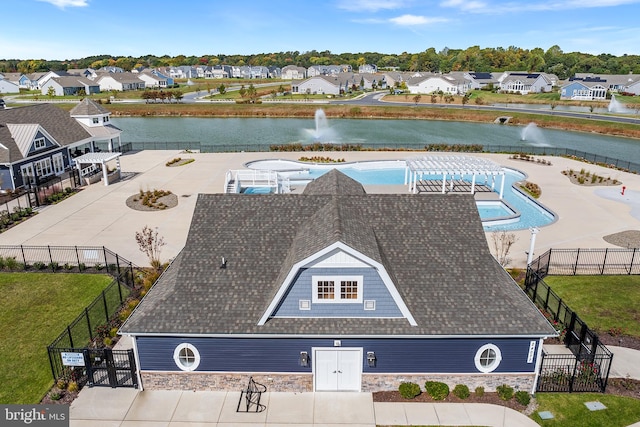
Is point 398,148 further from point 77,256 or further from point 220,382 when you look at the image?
point 220,382

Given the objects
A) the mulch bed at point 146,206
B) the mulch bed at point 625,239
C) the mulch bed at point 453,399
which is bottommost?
the mulch bed at point 453,399

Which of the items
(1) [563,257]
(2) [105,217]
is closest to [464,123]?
(1) [563,257]

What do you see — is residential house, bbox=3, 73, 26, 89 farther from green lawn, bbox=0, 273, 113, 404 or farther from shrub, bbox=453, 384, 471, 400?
shrub, bbox=453, 384, 471, 400

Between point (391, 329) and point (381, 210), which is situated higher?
point (381, 210)

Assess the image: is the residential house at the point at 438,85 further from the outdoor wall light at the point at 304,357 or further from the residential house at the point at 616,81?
the outdoor wall light at the point at 304,357

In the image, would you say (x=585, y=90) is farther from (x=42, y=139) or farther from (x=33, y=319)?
(x=33, y=319)

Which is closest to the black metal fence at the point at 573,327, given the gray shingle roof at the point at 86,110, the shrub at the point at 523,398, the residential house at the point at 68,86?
the shrub at the point at 523,398

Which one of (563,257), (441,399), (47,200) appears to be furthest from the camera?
(47,200)

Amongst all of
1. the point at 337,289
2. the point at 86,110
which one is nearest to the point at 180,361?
the point at 337,289
